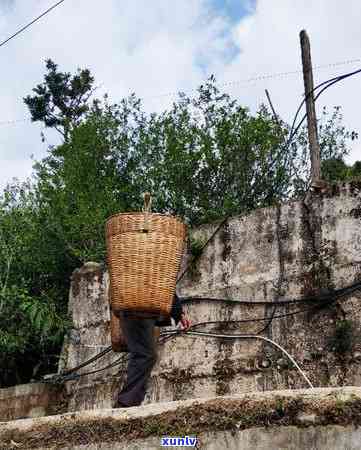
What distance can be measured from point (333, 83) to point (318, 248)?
194 cm

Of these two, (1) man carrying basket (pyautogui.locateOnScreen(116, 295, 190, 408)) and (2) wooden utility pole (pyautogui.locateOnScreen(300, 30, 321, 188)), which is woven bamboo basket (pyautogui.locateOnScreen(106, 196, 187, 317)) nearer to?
(1) man carrying basket (pyautogui.locateOnScreen(116, 295, 190, 408))

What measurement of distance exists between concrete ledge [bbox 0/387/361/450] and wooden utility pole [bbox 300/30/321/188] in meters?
4.07

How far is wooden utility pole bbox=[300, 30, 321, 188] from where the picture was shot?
8417 mm

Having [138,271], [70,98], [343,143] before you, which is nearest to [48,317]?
[138,271]

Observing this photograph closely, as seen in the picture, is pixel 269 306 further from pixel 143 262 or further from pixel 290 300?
pixel 143 262

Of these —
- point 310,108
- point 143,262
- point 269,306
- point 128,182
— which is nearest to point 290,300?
point 269,306

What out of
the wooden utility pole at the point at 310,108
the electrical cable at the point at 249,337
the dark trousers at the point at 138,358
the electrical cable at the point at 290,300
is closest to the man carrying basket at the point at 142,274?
the dark trousers at the point at 138,358

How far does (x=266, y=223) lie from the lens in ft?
25.8

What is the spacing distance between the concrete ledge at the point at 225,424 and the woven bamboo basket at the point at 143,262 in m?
1.00

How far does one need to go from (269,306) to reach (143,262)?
95.8 inches

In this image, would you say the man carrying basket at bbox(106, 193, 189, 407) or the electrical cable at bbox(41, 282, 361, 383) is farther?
the electrical cable at bbox(41, 282, 361, 383)

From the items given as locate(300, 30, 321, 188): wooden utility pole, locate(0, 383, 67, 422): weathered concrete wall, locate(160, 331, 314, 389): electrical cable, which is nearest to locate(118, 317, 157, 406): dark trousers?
locate(160, 331, 314, 389): electrical cable

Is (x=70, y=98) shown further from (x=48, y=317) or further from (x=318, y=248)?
(x=318, y=248)

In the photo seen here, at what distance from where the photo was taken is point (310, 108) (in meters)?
8.94
